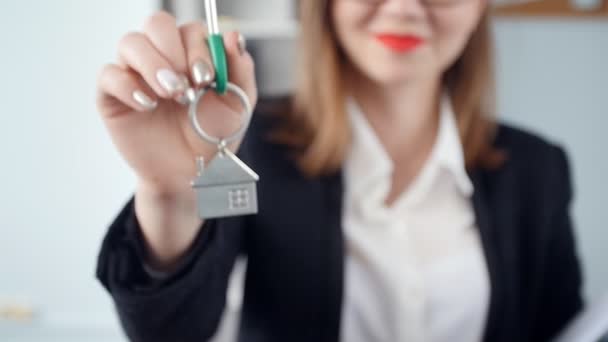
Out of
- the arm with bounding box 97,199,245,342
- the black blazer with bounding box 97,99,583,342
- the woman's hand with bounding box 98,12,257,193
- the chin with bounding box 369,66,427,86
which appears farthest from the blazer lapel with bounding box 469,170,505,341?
the woman's hand with bounding box 98,12,257,193

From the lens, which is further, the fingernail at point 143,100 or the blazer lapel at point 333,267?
the blazer lapel at point 333,267

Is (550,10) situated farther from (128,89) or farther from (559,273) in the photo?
(128,89)

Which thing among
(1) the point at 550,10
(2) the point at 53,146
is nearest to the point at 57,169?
(2) the point at 53,146

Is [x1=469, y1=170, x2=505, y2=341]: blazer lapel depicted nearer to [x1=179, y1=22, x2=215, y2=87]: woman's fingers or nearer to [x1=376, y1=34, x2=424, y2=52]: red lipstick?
[x1=376, y1=34, x2=424, y2=52]: red lipstick

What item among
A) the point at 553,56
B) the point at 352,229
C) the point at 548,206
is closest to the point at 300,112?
the point at 352,229

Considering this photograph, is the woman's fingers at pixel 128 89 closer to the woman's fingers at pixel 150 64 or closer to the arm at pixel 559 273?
the woman's fingers at pixel 150 64

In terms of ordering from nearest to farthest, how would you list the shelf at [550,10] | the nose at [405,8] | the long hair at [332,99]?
1. the nose at [405,8]
2. the long hair at [332,99]
3. the shelf at [550,10]

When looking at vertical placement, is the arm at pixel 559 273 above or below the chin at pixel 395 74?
below

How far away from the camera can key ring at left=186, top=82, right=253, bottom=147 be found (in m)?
0.18

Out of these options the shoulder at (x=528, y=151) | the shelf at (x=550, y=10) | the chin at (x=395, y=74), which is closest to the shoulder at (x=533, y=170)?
the shoulder at (x=528, y=151)

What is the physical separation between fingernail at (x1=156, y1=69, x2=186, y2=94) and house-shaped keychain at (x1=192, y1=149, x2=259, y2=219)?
29 millimetres

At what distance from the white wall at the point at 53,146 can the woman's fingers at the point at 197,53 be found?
0.07 m

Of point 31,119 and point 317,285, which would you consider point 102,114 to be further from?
point 317,285

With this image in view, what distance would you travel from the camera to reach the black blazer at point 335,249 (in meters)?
0.49
